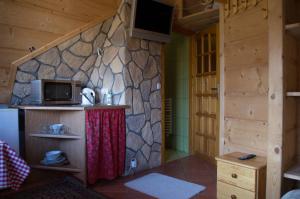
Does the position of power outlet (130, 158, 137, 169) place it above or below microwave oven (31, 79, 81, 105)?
below

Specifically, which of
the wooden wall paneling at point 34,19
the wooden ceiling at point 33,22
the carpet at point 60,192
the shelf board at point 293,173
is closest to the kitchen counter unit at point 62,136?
the carpet at point 60,192

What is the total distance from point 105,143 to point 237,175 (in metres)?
1.52

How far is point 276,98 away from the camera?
1647 mm

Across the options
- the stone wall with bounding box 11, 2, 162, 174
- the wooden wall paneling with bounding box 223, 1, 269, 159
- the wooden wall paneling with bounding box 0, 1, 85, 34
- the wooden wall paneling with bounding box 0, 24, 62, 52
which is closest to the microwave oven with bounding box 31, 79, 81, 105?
the stone wall with bounding box 11, 2, 162, 174

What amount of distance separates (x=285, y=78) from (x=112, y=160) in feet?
6.71

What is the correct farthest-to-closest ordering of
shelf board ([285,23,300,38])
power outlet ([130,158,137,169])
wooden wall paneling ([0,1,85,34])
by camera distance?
power outlet ([130,158,137,169]) → wooden wall paneling ([0,1,85,34]) → shelf board ([285,23,300,38])

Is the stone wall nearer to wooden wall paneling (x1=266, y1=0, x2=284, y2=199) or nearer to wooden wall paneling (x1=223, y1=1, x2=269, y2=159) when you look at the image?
wooden wall paneling (x1=223, y1=1, x2=269, y2=159)

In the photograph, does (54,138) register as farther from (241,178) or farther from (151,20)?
(241,178)

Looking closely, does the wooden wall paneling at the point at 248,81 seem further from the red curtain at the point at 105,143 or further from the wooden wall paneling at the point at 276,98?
the red curtain at the point at 105,143

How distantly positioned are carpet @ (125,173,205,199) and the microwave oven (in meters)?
1.27

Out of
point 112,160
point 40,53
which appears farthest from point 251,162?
point 40,53

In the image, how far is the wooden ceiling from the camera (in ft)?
8.00

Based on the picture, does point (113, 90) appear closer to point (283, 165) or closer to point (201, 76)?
point (201, 76)

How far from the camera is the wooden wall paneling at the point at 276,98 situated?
163 cm
